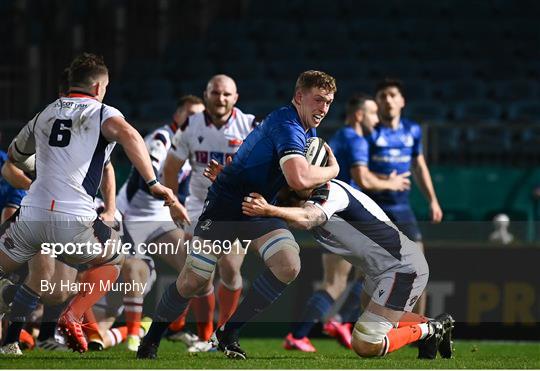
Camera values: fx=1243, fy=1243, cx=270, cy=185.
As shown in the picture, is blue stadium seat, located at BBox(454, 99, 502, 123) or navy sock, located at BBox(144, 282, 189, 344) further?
blue stadium seat, located at BBox(454, 99, 502, 123)

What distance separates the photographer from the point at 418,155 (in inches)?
462

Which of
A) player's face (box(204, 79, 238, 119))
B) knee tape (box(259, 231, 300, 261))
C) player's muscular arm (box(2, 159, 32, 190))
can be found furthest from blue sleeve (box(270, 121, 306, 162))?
player's face (box(204, 79, 238, 119))

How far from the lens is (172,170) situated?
10.4 metres

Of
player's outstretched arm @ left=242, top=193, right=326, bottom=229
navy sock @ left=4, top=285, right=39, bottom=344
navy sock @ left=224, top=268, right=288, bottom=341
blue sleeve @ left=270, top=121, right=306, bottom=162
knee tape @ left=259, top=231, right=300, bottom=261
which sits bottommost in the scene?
navy sock @ left=4, top=285, right=39, bottom=344

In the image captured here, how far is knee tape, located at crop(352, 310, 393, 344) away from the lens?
818 cm

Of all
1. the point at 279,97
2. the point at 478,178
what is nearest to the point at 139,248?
the point at 478,178

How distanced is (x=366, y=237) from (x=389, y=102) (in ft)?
10.9

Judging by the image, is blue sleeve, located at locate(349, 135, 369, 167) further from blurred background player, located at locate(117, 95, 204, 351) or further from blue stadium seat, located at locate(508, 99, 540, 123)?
blue stadium seat, located at locate(508, 99, 540, 123)

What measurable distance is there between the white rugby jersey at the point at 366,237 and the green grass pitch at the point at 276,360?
2.23 ft

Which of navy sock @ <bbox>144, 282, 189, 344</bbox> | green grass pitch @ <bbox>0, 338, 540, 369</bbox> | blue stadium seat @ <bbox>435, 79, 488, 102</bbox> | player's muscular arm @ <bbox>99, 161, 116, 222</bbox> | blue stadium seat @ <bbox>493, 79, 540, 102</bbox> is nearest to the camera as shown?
green grass pitch @ <bbox>0, 338, 540, 369</bbox>

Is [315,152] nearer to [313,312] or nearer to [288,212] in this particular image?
[288,212]

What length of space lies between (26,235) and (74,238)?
0.30m

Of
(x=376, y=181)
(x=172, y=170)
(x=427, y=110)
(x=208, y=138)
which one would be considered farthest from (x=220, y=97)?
(x=427, y=110)

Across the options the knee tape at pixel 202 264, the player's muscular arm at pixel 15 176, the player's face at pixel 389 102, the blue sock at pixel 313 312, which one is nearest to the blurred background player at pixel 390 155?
the player's face at pixel 389 102
